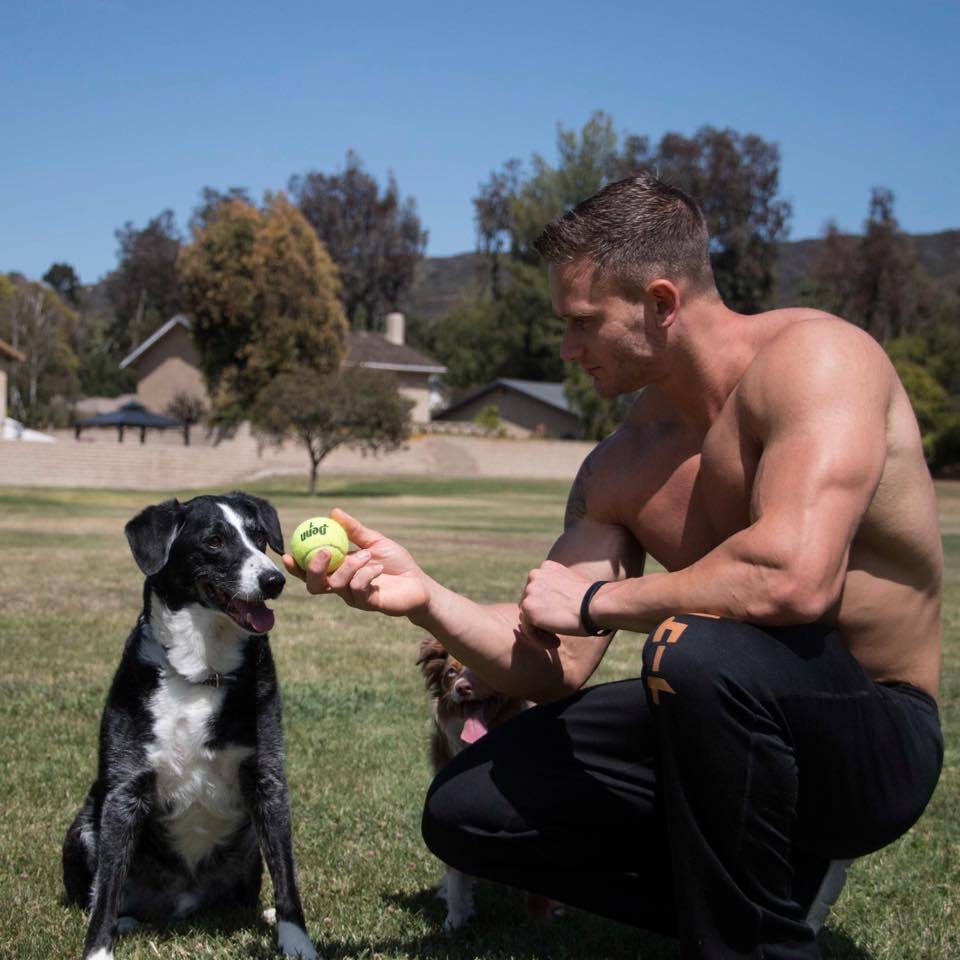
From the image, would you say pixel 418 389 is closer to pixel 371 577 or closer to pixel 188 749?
pixel 188 749

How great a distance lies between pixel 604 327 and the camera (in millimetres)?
3234

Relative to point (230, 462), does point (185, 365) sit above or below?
above

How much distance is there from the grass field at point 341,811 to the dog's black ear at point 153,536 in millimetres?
1289

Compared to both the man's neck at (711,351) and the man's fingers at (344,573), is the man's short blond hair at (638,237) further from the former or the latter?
the man's fingers at (344,573)

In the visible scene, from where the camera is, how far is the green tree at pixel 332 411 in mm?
40250

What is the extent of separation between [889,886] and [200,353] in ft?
187

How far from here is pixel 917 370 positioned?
59.9 metres

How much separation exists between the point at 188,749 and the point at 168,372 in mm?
66354

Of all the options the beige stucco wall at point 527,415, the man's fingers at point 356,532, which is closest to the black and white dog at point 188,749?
the man's fingers at point 356,532

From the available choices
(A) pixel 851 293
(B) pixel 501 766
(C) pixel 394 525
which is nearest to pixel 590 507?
(B) pixel 501 766

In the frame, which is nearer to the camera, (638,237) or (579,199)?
(638,237)

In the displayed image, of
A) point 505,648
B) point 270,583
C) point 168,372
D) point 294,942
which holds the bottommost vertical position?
point 294,942

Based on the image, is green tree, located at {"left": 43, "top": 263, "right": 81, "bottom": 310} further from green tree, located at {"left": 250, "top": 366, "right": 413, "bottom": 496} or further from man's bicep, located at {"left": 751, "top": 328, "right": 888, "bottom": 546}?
man's bicep, located at {"left": 751, "top": 328, "right": 888, "bottom": 546}

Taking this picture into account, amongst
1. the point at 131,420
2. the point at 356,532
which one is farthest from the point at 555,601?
the point at 131,420
